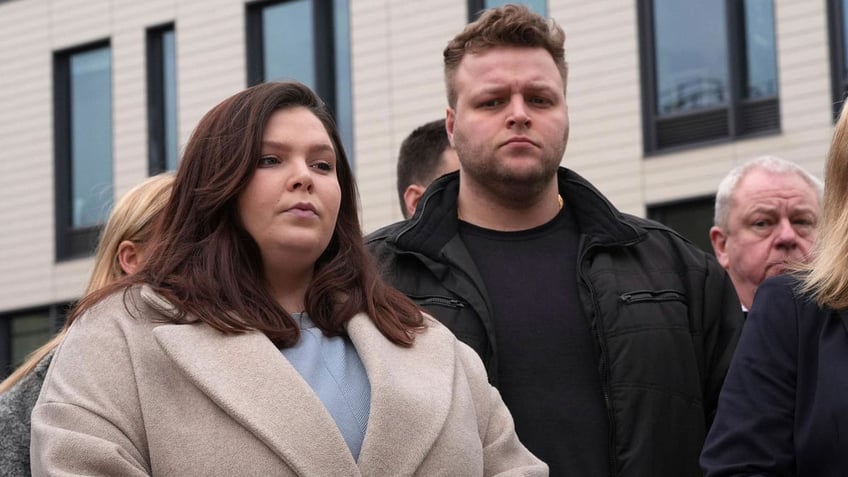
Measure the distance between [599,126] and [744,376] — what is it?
13284 millimetres

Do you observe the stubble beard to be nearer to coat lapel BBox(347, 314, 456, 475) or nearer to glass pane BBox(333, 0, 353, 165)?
coat lapel BBox(347, 314, 456, 475)

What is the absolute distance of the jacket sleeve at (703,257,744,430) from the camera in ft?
16.2

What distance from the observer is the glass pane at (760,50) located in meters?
16.0

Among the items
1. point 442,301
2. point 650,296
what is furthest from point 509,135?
point 650,296

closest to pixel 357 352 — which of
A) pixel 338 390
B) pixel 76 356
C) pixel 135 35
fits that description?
pixel 338 390

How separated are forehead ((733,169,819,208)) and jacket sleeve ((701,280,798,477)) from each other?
93.9 inches

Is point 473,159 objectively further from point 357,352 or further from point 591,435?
point 357,352

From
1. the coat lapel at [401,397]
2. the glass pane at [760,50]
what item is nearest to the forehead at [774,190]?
the coat lapel at [401,397]

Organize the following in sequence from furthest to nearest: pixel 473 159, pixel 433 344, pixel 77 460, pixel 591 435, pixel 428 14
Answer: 1. pixel 428 14
2. pixel 473 159
3. pixel 591 435
4. pixel 433 344
5. pixel 77 460

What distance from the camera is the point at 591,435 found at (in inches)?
183

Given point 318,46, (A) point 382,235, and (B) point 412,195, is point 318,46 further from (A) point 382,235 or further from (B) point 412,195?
(A) point 382,235

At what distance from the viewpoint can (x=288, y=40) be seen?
19.7m

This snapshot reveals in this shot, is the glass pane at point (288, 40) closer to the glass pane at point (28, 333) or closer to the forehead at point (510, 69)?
the glass pane at point (28, 333)

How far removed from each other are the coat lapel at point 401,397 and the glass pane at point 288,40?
1564 centimetres
